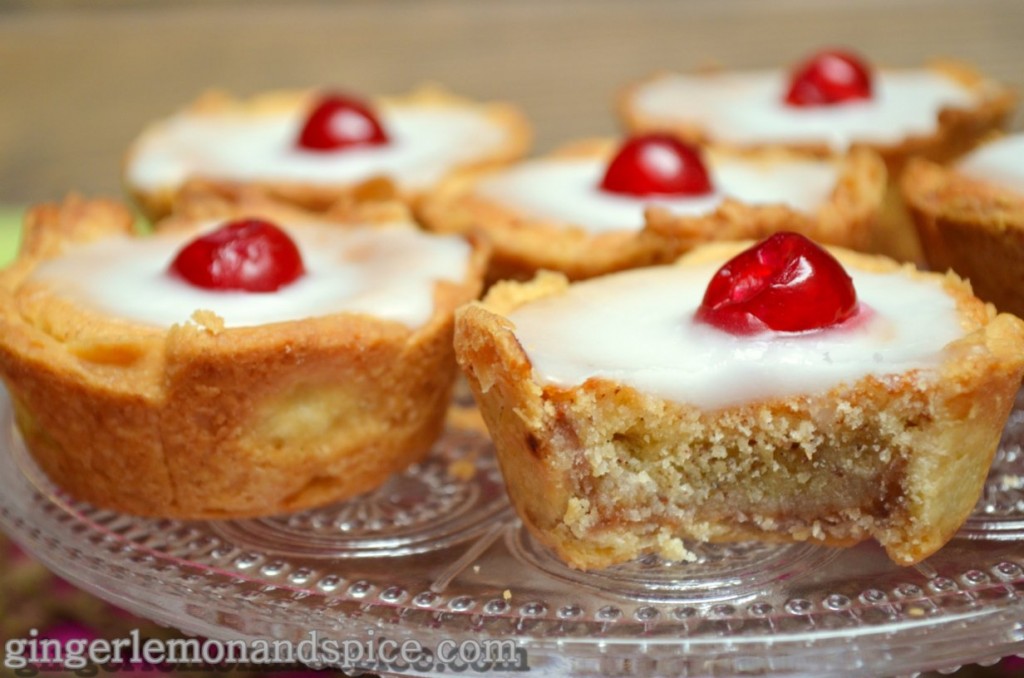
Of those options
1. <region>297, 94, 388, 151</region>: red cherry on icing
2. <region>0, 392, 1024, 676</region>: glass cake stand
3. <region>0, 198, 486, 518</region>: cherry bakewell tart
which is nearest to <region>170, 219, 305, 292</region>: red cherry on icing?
<region>0, 198, 486, 518</region>: cherry bakewell tart

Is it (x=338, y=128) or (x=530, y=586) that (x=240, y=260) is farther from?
(x=338, y=128)

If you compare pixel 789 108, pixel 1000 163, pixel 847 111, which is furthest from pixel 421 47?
pixel 1000 163

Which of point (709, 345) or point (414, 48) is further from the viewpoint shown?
point (414, 48)

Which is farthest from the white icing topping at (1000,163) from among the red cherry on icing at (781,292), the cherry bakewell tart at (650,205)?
the red cherry on icing at (781,292)

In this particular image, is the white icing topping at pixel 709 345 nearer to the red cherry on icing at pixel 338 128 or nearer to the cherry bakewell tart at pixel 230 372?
the cherry bakewell tart at pixel 230 372

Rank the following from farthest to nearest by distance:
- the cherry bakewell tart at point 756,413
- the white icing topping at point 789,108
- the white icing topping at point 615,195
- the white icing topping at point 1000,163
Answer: the white icing topping at point 789,108 < the white icing topping at point 615,195 < the white icing topping at point 1000,163 < the cherry bakewell tart at point 756,413

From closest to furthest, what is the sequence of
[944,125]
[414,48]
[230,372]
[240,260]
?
[230,372] < [240,260] < [944,125] < [414,48]

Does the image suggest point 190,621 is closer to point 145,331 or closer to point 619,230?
point 145,331
